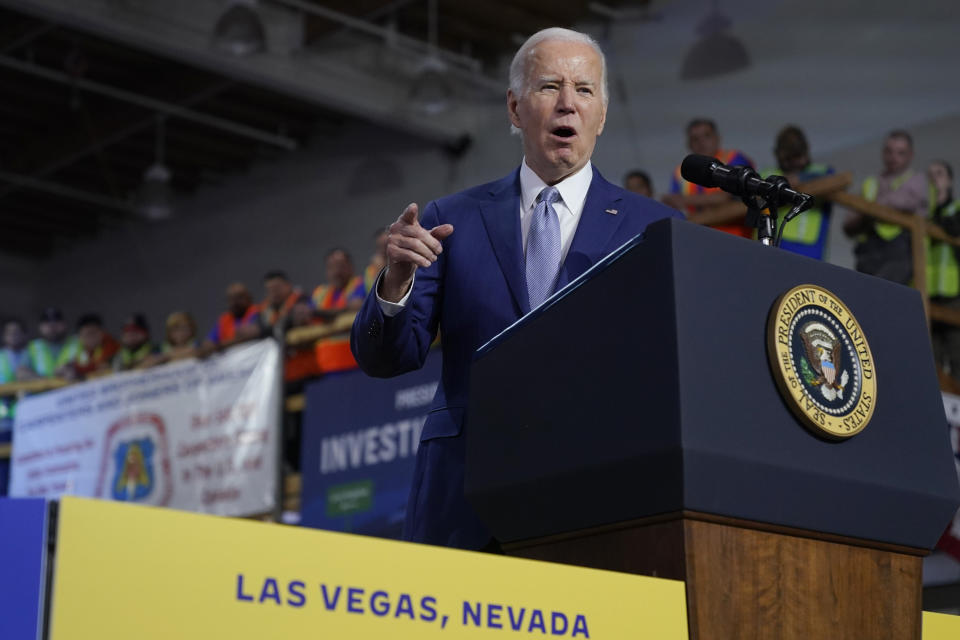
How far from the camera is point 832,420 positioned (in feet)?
4.47

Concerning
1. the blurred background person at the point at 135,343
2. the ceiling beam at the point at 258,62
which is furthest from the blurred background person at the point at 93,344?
the ceiling beam at the point at 258,62

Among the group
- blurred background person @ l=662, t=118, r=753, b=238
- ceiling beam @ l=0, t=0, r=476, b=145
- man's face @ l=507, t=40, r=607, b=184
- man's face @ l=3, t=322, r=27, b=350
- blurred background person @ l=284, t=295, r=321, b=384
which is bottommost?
man's face @ l=507, t=40, r=607, b=184

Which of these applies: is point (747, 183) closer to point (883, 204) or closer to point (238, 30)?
point (883, 204)

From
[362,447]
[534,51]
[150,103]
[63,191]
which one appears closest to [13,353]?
[150,103]

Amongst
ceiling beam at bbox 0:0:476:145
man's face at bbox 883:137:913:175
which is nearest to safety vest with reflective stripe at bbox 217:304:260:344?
ceiling beam at bbox 0:0:476:145

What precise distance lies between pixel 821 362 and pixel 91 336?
9.37 meters

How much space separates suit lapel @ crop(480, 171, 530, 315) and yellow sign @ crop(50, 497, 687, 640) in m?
0.62

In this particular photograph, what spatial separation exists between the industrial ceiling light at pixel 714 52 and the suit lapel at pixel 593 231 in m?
8.24

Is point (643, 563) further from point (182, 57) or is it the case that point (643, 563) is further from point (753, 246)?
point (182, 57)

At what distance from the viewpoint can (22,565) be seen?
955mm

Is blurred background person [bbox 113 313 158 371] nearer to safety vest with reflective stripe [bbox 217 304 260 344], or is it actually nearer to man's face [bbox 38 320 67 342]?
safety vest with reflective stripe [bbox 217 304 260 344]

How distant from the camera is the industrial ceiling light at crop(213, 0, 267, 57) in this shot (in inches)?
341

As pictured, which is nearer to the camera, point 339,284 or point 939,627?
point 939,627

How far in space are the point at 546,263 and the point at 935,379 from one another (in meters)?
0.52
